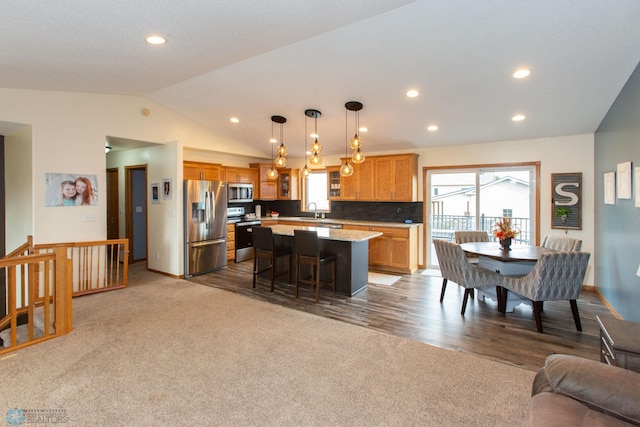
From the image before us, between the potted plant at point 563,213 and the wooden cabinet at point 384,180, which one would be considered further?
the wooden cabinet at point 384,180

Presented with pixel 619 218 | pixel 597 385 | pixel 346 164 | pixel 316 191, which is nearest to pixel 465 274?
pixel 619 218

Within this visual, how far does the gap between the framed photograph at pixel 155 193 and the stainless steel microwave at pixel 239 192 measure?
1453 mm

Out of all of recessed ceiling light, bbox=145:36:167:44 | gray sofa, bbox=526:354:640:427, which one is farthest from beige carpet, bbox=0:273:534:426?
recessed ceiling light, bbox=145:36:167:44

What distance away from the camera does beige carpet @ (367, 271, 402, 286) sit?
5.32 metres

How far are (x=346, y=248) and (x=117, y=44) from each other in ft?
11.8

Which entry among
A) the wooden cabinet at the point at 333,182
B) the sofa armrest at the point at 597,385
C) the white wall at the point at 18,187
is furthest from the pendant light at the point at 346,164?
the white wall at the point at 18,187

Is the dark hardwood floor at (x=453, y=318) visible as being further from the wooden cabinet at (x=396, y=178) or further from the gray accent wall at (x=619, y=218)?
the wooden cabinet at (x=396, y=178)

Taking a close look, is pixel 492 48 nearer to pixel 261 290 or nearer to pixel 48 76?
pixel 261 290

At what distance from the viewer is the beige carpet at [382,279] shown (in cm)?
532

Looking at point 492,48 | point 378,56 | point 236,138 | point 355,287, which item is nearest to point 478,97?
point 492,48

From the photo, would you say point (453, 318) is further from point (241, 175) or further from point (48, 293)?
point (241, 175)

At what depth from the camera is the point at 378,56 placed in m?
3.42

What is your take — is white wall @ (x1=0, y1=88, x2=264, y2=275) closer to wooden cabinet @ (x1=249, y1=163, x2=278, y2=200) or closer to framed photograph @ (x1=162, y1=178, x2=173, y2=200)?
framed photograph @ (x1=162, y1=178, x2=173, y2=200)

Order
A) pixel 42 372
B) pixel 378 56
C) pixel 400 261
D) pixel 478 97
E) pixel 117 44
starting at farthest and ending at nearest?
pixel 400 261
pixel 478 97
pixel 378 56
pixel 117 44
pixel 42 372
